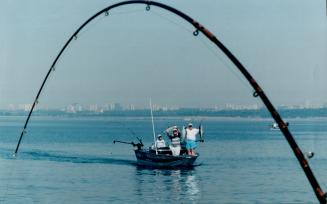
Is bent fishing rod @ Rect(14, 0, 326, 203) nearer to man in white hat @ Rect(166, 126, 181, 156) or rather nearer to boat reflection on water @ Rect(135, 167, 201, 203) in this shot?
boat reflection on water @ Rect(135, 167, 201, 203)

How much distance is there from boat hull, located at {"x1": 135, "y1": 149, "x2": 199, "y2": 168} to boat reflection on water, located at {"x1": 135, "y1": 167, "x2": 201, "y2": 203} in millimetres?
873

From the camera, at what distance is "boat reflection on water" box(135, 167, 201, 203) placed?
1551 inches

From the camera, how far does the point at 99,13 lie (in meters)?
14.4

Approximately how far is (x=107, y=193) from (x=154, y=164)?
11823mm

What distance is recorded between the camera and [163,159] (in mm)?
49875

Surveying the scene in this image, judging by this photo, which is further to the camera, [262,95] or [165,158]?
[165,158]

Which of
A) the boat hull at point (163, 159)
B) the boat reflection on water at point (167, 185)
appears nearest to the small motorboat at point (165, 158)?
the boat hull at point (163, 159)

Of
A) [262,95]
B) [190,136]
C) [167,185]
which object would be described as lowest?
[167,185]

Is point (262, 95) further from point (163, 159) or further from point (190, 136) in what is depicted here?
point (163, 159)

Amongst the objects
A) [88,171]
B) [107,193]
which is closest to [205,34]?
[107,193]

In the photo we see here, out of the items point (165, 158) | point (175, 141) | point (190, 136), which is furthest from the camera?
point (165, 158)

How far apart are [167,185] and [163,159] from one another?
4580mm

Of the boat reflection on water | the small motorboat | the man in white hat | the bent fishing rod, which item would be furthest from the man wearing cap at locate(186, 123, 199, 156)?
the bent fishing rod

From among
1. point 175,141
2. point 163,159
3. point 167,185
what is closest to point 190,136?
point 175,141
